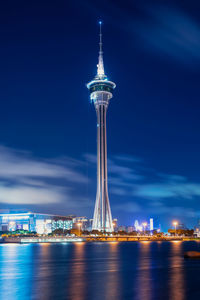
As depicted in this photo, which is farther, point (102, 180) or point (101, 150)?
point (101, 150)

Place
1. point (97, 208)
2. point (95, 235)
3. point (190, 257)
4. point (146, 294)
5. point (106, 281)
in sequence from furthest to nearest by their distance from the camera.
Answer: point (95, 235), point (97, 208), point (190, 257), point (106, 281), point (146, 294)

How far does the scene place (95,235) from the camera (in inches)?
7293

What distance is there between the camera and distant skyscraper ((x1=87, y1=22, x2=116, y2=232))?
579ft

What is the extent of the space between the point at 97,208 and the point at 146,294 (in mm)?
142504

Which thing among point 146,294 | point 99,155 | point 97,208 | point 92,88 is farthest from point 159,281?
point 92,88

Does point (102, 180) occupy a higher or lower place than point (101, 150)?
lower

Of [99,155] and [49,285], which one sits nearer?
[49,285]

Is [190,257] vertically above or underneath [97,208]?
underneath

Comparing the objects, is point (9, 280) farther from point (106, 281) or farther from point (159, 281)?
point (159, 281)

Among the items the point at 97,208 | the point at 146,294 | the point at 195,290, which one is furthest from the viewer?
the point at 97,208

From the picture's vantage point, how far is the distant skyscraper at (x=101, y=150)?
579 ft

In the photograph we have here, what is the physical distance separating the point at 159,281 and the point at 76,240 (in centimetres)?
15459

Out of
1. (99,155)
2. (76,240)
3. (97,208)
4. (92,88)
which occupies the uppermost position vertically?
(92,88)

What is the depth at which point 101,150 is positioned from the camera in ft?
613
